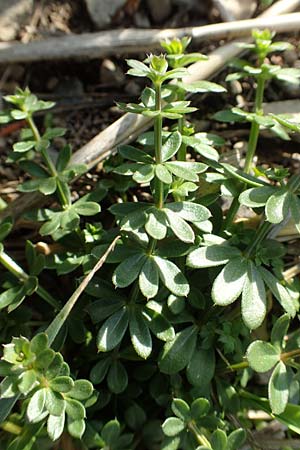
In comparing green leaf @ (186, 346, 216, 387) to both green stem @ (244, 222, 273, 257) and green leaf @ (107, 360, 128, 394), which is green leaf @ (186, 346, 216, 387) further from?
green stem @ (244, 222, 273, 257)

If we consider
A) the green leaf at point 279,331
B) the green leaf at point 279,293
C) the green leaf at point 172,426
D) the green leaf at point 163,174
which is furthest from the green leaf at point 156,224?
the green leaf at point 172,426

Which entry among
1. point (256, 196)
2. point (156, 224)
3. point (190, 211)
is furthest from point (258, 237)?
point (156, 224)

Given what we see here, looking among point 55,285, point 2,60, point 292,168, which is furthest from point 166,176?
point 2,60

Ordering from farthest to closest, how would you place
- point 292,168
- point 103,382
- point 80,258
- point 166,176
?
point 292,168
point 103,382
point 80,258
point 166,176

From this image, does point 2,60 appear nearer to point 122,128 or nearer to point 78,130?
point 78,130

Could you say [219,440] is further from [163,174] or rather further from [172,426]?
[163,174]

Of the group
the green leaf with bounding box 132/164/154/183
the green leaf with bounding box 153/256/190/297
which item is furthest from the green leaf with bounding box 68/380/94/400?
the green leaf with bounding box 132/164/154/183
